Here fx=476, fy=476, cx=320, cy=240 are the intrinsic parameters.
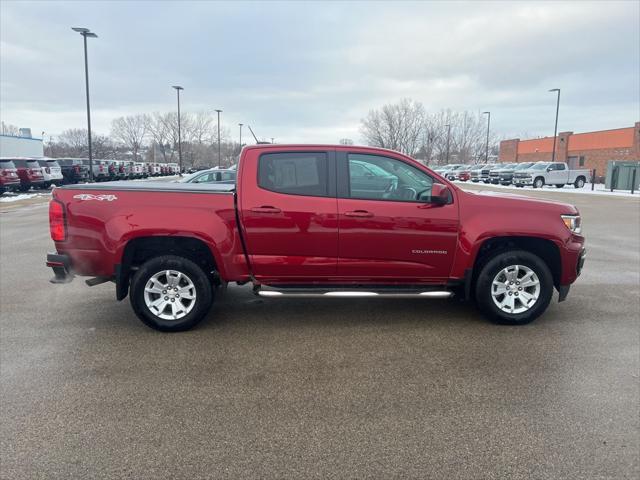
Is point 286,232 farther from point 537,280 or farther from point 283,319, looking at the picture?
point 537,280

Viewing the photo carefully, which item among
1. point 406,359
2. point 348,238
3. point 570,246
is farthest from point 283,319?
point 570,246

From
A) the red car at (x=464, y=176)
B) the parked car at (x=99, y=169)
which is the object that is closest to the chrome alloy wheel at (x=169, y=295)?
the parked car at (x=99, y=169)

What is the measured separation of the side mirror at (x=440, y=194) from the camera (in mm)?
4715

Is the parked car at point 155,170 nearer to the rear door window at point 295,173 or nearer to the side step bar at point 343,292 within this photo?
Answer: the rear door window at point 295,173

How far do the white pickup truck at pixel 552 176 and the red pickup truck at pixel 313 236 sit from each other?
3209 centimetres

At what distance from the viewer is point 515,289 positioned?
16.6ft

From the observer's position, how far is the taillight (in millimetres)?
4707

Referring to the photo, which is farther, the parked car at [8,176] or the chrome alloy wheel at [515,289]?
the parked car at [8,176]

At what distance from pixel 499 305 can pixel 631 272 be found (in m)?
4.11

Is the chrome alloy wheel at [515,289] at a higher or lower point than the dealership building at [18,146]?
lower

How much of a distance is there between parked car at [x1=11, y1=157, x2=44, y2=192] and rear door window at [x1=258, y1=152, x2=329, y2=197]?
25.5 m

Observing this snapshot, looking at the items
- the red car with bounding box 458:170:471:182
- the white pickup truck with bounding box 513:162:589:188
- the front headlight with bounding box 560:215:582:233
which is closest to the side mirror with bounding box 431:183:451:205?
the front headlight with bounding box 560:215:582:233

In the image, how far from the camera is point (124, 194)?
4.72 metres

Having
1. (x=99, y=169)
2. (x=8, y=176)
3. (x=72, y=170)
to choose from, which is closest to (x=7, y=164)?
(x=8, y=176)
